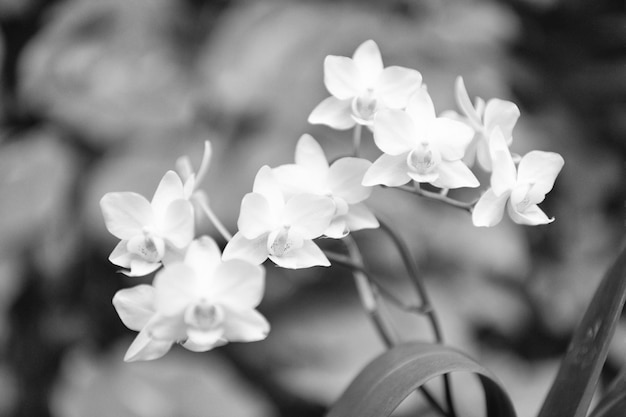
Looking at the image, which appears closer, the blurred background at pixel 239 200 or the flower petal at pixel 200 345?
the flower petal at pixel 200 345

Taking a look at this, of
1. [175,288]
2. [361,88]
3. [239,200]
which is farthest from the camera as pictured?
[239,200]

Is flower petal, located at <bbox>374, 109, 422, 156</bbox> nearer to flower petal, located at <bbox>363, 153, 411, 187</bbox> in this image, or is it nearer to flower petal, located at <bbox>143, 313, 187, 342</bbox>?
flower petal, located at <bbox>363, 153, 411, 187</bbox>

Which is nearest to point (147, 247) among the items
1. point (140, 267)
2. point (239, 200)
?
point (140, 267)

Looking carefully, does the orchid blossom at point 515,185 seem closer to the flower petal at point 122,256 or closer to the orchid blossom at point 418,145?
the orchid blossom at point 418,145

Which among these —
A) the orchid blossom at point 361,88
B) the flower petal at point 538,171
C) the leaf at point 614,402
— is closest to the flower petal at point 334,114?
the orchid blossom at point 361,88

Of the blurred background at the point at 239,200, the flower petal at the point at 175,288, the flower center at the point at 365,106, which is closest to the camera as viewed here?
the flower petal at the point at 175,288

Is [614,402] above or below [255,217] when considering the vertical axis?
below

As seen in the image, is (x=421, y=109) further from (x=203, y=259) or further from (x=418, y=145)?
(x=203, y=259)

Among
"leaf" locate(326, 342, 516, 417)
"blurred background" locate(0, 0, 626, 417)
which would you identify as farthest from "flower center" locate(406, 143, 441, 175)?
"blurred background" locate(0, 0, 626, 417)
